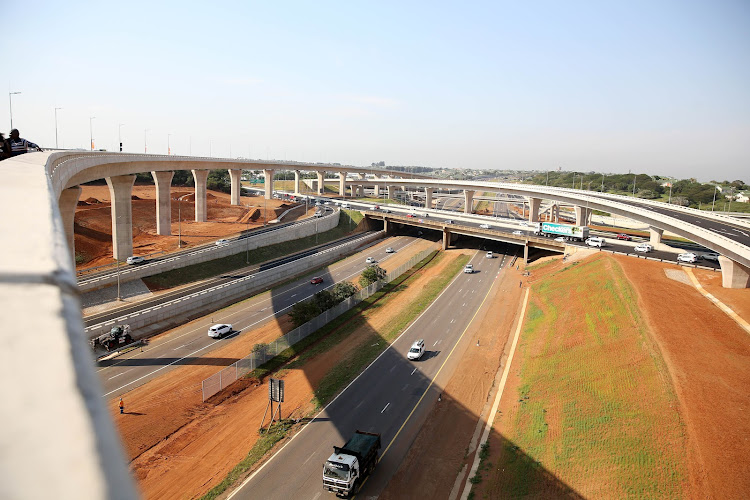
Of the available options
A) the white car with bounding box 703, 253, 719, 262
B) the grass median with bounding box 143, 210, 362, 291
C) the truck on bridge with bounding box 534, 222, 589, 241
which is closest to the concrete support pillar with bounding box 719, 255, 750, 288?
the white car with bounding box 703, 253, 719, 262

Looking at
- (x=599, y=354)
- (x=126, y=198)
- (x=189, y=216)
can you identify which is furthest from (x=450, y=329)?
(x=189, y=216)

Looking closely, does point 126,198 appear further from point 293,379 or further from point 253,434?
point 253,434

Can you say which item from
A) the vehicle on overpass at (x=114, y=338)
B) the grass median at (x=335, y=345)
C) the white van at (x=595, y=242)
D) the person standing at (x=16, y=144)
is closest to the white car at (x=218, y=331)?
the vehicle on overpass at (x=114, y=338)

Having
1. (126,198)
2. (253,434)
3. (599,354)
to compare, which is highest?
(126,198)

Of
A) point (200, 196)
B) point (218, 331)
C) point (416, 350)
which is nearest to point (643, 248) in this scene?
point (416, 350)

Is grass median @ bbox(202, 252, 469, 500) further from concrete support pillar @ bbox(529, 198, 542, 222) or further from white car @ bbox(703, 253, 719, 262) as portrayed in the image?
concrete support pillar @ bbox(529, 198, 542, 222)

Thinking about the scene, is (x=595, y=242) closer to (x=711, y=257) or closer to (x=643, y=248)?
(x=643, y=248)
